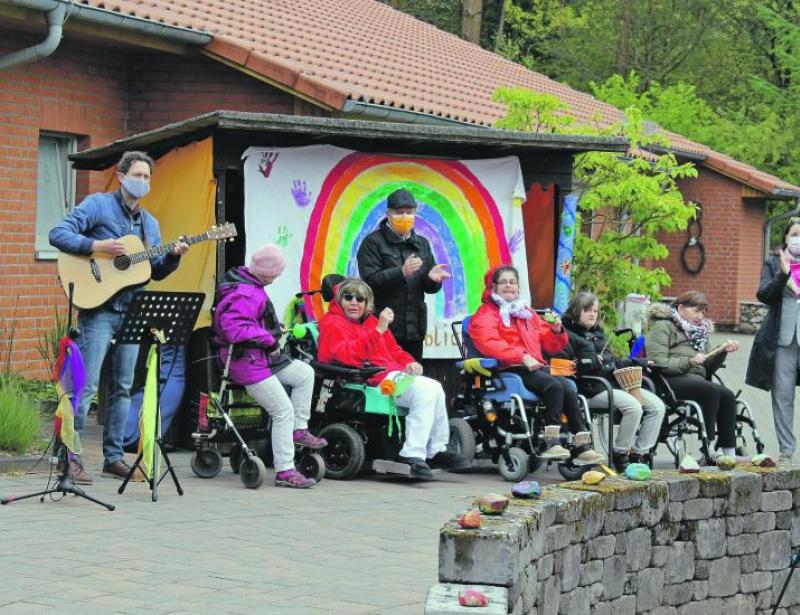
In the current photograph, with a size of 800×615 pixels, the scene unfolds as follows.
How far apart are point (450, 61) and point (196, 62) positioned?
9439 millimetres

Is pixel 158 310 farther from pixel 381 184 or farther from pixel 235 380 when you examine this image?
pixel 381 184

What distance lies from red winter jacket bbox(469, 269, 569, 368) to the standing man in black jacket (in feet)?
1.35

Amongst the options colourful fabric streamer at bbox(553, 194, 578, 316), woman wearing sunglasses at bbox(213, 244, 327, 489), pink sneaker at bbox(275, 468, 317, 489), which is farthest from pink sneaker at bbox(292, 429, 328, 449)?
colourful fabric streamer at bbox(553, 194, 578, 316)

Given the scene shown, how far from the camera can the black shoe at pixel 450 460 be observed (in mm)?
11547

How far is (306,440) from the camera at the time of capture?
10883 mm

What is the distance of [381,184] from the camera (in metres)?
12.9

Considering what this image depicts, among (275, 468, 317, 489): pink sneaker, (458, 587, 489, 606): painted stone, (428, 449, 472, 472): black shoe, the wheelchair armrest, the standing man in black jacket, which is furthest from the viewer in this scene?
the standing man in black jacket

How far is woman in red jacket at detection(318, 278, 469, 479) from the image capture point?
1109 cm

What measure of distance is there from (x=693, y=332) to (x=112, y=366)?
4.86 m

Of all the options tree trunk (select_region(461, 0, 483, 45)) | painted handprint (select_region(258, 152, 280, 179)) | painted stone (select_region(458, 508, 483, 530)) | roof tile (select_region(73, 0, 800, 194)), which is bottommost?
painted stone (select_region(458, 508, 483, 530))

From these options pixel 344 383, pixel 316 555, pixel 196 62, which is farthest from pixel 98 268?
pixel 196 62

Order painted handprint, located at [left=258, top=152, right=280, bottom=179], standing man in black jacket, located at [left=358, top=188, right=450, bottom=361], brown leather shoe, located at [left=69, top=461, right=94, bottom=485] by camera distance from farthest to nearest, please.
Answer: painted handprint, located at [left=258, top=152, right=280, bottom=179], standing man in black jacket, located at [left=358, top=188, right=450, bottom=361], brown leather shoe, located at [left=69, top=461, right=94, bottom=485]

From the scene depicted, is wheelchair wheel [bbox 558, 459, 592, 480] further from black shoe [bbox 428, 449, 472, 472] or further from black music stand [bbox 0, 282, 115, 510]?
black music stand [bbox 0, 282, 115, 510]

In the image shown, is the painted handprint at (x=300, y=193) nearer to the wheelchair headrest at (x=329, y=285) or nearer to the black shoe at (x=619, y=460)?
the wheelchair headrest at (x=329, y=285)
